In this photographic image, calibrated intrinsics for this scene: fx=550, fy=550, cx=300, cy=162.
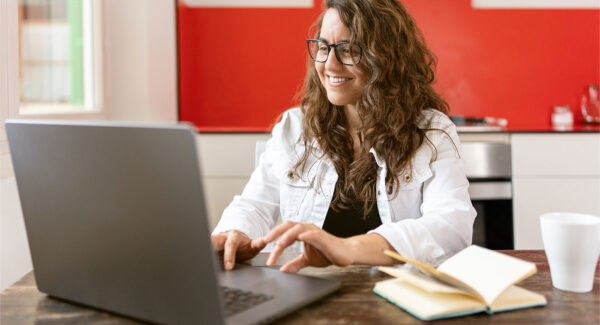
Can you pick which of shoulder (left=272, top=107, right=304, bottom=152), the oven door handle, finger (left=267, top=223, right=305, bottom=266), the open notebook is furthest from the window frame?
the open notebook

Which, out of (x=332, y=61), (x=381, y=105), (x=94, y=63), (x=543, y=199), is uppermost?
(x=94, y=63)

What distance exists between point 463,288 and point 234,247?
425 millimetres

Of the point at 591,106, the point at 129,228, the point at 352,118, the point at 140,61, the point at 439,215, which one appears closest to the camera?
the point at 129,228

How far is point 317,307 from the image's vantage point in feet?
2.57

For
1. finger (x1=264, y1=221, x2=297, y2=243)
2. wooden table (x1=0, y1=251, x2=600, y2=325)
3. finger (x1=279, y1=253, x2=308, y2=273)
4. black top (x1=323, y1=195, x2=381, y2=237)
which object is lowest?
black top (x1=323, y1=195, x2=381, y2=237)

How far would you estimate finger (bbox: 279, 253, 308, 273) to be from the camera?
938 mm

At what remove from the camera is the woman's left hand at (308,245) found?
0.92 meters

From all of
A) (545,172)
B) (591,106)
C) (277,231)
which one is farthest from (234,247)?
(591,106)

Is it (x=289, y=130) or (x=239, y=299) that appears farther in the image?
(x=289, y=130)

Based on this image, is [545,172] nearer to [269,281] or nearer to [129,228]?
[269,281]

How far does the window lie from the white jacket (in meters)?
1.06

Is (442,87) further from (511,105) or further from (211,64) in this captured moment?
(211,64)

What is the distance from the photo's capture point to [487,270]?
81 centimetres

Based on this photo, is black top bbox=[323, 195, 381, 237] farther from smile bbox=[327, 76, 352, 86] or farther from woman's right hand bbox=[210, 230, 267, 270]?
woman's right hand bbox=[210, 230, 267, 270]
